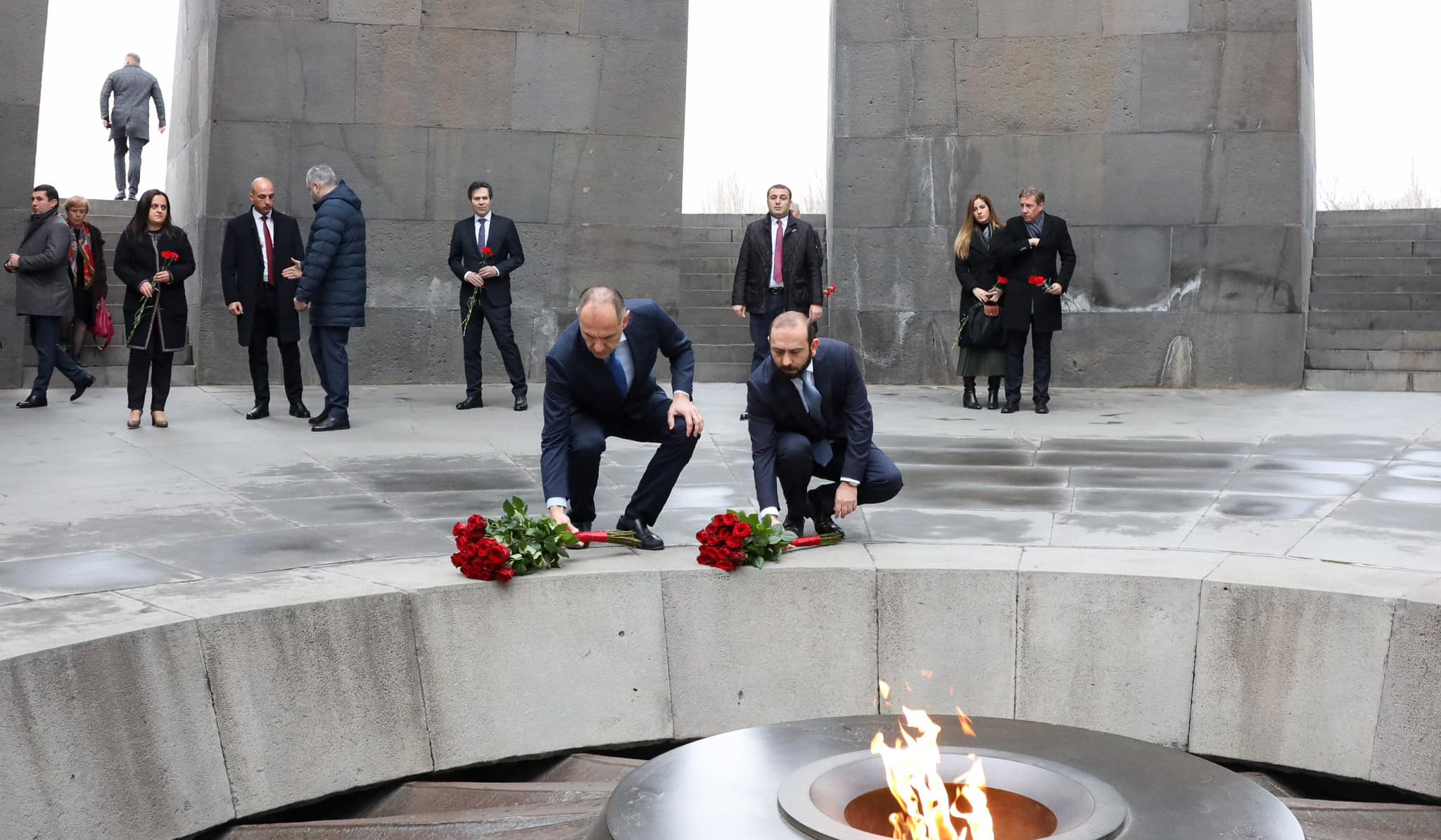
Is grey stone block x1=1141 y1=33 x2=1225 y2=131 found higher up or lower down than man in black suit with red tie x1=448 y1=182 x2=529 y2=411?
higher up

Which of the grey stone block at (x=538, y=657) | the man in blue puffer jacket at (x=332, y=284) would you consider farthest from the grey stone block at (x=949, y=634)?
the man in blue puffer jacket at (x=332, y=284)

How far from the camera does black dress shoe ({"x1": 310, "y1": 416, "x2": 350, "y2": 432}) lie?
10.5 m

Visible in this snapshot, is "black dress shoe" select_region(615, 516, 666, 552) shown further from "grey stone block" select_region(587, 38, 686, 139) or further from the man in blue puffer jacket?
"grey stone block" select_region(587, 38, 686, 139)

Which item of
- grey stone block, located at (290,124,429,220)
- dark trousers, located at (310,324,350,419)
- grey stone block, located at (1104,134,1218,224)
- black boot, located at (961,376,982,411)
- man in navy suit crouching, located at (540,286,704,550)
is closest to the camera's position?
man in navy suit crouching, located at (540,286,704,550)

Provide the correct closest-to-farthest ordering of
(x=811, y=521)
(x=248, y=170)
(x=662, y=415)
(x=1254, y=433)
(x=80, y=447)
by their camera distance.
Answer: (x=662, y=415), (x=811, y=521), (x=80, y=447), (x=1254, y=433), (x=248, y=170)

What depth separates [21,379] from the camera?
42.8 ft

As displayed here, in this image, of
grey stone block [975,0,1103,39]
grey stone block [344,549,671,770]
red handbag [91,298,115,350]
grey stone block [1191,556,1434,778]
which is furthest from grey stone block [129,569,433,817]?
grey stone block [975,0,1103,39]

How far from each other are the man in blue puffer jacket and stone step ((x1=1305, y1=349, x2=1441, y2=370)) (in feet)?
30.9

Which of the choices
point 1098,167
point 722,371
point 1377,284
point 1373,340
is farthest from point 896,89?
point 1377,284

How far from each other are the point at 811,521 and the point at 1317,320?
9.55 metres

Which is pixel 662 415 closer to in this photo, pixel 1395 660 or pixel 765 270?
pixel 1395 660

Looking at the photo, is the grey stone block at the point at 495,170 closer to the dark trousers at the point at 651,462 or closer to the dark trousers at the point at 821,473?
the dark trousers at the point at 651,462

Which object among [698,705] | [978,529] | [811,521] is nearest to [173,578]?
[698,705]

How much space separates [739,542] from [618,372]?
1.14m
